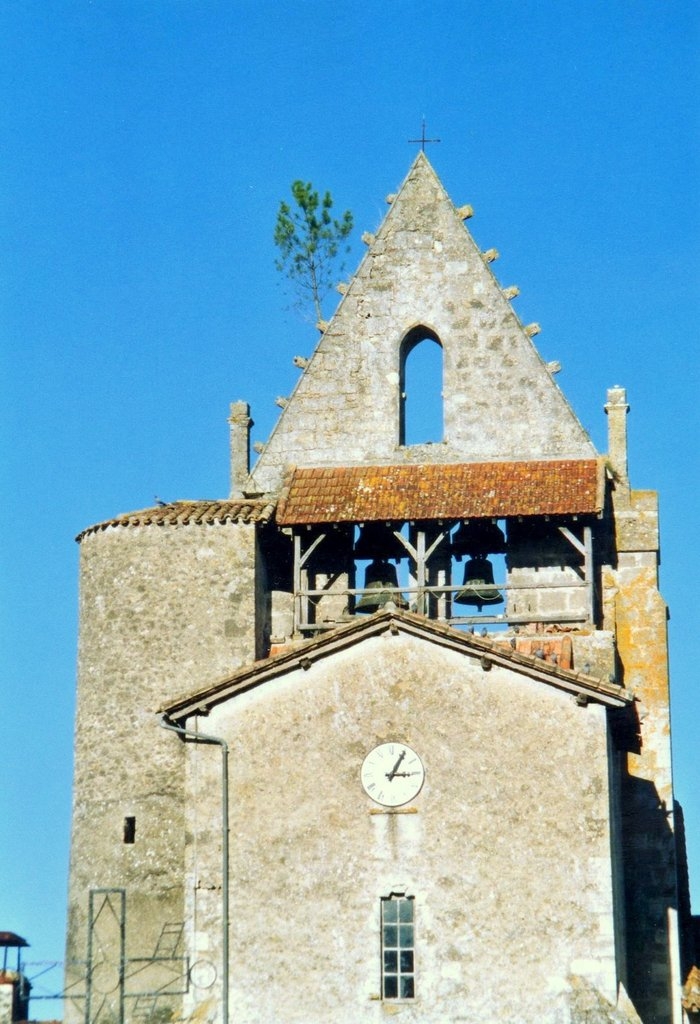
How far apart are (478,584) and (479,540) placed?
125cm

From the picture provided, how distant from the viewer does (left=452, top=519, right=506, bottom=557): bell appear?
1553 inches

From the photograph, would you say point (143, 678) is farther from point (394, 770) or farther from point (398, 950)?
point (398, 950)

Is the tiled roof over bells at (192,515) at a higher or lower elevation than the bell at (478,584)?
higher

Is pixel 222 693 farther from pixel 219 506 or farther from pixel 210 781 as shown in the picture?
pixel 219 506

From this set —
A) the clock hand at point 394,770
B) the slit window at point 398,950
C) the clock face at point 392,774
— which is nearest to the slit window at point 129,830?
the clock face at point 392,774

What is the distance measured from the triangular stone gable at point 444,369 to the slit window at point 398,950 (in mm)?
11212

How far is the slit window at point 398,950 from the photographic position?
101ft

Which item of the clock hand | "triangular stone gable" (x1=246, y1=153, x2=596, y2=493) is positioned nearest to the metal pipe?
the clock hand

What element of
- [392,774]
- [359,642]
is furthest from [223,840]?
[359,642]

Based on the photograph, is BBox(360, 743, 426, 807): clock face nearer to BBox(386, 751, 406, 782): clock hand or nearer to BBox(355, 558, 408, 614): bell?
BBox(386, 751, 406, 782): clock hand

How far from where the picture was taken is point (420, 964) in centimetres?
3072

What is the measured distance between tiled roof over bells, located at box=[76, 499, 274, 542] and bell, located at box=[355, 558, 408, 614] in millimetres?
2010

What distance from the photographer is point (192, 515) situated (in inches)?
1528

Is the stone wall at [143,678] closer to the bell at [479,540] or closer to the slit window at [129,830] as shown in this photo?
the slit window at [129,830]
